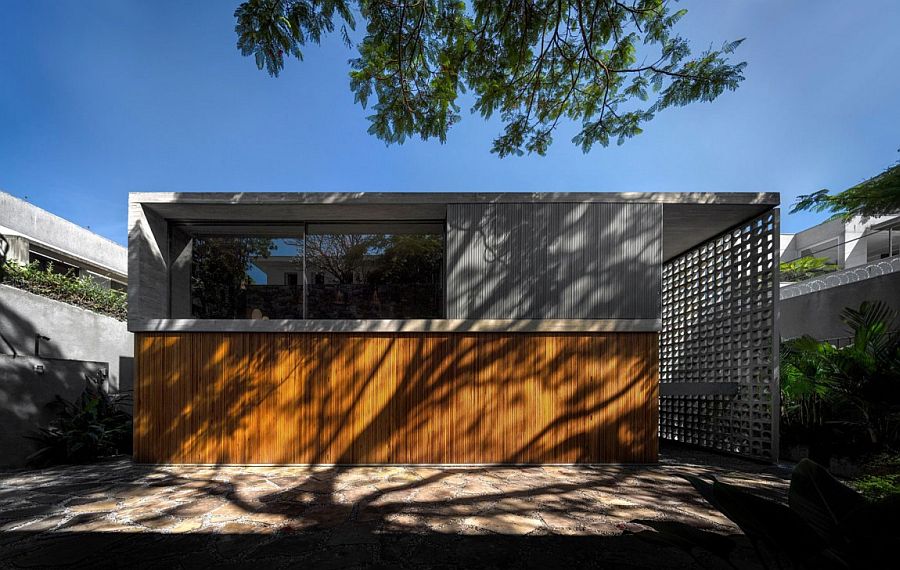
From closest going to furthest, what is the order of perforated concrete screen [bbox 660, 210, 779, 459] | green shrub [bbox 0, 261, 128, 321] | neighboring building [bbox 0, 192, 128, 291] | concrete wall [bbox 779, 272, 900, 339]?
perforated concrete screen [bbox 660, 210, 779, 459] → concrete wall [bbox 779, 272, 900, 339] → green shrub [bbox 0, 261, 128, 321] → neighboring building [bbox 0, 192, 128, 291]

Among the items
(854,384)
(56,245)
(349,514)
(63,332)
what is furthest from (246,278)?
(56,245)

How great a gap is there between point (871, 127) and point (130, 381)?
22.3 m

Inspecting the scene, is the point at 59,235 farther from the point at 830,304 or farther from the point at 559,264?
the point at 830,304

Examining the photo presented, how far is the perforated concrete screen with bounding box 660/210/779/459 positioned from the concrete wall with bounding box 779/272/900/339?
2.17 metres

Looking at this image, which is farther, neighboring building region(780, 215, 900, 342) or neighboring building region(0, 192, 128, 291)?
neighboring building region(0, 192, 128, 291)

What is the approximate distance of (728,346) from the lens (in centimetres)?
689

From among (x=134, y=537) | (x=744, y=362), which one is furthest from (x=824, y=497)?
(x=744, y=362)

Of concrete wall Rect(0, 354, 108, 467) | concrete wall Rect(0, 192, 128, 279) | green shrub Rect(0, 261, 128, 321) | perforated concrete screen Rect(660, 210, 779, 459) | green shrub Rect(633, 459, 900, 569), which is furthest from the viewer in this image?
concrete wall Rect(0, 192, 128, 279)

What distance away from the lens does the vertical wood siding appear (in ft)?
18.8

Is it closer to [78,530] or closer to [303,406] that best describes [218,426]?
[303,406]

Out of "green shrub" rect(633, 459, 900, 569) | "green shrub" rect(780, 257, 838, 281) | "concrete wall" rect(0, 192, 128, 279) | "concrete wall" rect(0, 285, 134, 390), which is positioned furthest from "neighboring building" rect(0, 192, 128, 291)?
"green shrub" rect(780, 257, 838, 281)

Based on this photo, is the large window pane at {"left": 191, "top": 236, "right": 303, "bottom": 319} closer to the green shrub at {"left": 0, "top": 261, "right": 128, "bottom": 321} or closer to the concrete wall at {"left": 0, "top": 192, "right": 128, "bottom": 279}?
the green shrub at {"left": 0, "top": 261, "right": 128, "bottom": 321}

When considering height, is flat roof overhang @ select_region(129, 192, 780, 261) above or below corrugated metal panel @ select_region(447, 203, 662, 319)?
above

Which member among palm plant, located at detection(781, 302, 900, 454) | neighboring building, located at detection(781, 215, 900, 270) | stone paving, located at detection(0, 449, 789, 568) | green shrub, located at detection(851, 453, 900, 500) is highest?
neighboring building, located at detection(781, 215, 900, 270)
